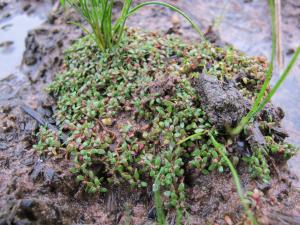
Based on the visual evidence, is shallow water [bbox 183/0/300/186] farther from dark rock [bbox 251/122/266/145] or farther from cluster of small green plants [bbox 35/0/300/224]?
dark rock [bbox 251/122/266/145]

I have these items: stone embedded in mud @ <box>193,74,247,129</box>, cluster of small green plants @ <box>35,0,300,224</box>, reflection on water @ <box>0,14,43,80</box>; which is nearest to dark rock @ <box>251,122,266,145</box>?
cluster of small green plants @ <box>35,0,300,224</box>

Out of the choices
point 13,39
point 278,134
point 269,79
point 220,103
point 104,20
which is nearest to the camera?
point 269,79

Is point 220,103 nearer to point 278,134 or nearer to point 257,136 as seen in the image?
point 257,136

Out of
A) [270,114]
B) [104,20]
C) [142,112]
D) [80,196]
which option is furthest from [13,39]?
[270,114]

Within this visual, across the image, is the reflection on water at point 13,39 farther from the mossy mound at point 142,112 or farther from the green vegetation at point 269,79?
the green vegetation at point 269,79

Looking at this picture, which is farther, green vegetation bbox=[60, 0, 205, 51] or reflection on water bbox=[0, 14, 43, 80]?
reflection on water bbox=[0, 14, 43, 80]

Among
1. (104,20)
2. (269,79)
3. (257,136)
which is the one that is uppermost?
(104,20)

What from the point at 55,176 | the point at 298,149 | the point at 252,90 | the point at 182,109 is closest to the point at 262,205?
the point at 298,149

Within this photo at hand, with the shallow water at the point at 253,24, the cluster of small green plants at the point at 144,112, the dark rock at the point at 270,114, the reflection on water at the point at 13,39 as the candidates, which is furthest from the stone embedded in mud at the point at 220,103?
the reflection on water at the point at 13,39
